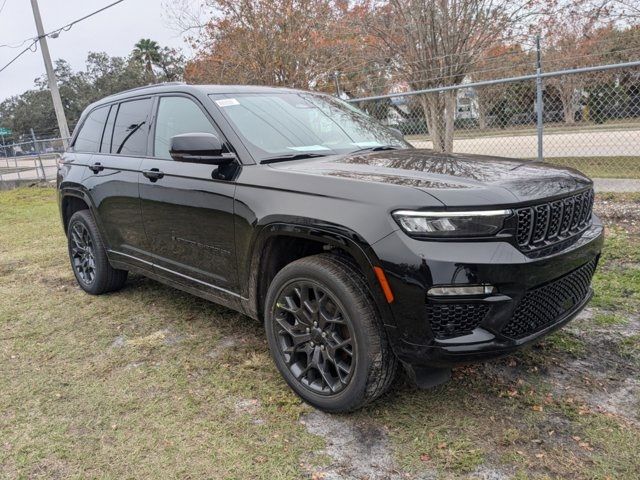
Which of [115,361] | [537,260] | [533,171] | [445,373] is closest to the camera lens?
[537,260]

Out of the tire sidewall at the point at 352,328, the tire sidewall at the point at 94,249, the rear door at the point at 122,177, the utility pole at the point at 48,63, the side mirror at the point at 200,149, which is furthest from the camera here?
the utility pole at the point at 48,63

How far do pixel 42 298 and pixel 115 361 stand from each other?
2.00 metres

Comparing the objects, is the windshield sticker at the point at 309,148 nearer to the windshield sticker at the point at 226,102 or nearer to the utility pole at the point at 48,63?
the windshield sticker at the point at 226,102

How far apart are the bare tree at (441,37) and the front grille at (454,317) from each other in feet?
23.5

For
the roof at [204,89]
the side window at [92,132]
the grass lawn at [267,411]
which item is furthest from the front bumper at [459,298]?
the side window at [92,132]

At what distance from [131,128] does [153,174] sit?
0.74m

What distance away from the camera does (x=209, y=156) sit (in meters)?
3.05

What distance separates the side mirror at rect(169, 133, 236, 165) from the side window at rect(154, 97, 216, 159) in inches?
12.8

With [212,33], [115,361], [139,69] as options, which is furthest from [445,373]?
[139,69]

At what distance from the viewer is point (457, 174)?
2.59m

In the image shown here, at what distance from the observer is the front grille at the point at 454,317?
2277 millimetres

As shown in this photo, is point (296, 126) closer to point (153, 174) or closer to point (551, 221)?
point (153, 174)

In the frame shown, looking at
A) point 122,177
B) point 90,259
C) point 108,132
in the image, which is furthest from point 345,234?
point 90,259

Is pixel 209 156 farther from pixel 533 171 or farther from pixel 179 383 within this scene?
pixel 533 171
